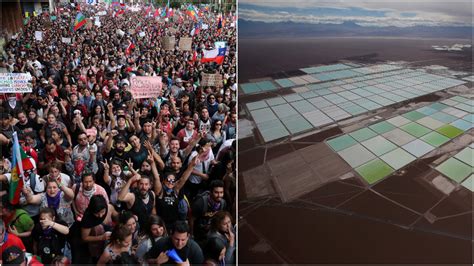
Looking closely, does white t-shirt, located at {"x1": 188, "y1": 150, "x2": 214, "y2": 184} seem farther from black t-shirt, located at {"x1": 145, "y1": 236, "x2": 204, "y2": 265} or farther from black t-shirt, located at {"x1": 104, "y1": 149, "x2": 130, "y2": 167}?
black t-shirt, located at {"x1": 145, "y1": 236, "x2": 204, "y2": 265}

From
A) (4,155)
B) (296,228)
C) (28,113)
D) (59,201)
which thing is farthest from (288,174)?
(28,113)

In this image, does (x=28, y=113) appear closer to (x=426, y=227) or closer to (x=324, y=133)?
(x=324, y=133)

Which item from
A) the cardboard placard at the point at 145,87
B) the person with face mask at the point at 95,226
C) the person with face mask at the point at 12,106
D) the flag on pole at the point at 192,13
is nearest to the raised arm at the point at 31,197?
the person with face mask at the point at 95,226

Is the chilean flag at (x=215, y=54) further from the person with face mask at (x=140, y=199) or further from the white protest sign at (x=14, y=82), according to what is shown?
the person with face mask at (x=140, y=199)

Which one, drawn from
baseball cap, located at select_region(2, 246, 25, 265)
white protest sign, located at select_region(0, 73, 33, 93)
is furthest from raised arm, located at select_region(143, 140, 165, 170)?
white protest sign, located at select_region(0, 73, 33, 93)

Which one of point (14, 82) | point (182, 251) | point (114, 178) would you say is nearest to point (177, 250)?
point (182, 251)

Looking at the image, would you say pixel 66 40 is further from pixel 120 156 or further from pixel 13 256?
pixel 13 256
